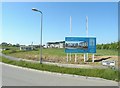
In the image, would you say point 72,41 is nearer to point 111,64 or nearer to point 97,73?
point 111,64

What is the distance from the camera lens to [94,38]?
2555 cm

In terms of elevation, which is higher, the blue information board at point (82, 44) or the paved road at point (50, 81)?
the blue information board at point (82, 44)

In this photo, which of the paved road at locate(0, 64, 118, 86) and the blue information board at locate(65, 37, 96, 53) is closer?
the paved road at locate(0, 64, 118, 86)

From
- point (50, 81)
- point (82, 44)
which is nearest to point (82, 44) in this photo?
point (82, 44)

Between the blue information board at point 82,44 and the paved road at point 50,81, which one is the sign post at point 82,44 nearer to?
the blue information board at point 82,44

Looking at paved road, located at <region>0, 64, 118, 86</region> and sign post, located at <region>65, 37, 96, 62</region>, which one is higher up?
sign post, located at <region>65, 37, 96, 62</region>

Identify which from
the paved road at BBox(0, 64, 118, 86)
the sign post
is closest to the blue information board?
the sign post

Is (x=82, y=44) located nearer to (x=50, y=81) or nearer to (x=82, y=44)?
(x=82, y=44)

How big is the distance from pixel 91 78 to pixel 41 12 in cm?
945

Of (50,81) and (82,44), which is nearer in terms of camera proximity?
(50,81)

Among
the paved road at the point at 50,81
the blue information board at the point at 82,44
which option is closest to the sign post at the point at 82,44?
the blue information board at the point at 82,44

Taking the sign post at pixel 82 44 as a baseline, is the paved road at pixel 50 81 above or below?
below

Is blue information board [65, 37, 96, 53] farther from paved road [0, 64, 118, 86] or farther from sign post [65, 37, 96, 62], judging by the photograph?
paved road [0, 64, 118, 86]

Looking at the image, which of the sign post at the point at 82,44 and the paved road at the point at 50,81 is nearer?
the paved road at the point at 50,81
